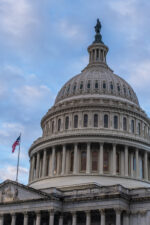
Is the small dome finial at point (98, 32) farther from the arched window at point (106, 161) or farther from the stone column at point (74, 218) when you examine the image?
the stone column at point (74, 218)

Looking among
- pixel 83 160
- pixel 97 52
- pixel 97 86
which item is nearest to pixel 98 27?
pixel 97 52

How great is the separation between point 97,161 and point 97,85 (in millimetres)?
19404

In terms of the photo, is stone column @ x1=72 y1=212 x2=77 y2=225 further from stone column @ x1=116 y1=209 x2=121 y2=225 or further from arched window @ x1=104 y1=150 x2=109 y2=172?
arched window @ x1=104 y1=150 x2=109 y2=172

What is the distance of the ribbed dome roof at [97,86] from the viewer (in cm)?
8950

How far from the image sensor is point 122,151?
80.8 m

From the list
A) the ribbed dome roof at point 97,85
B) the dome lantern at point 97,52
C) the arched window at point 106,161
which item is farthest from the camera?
the dome lantern at point 97,52

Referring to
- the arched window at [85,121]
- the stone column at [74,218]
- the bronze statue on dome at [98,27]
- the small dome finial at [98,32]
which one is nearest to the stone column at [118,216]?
the stone column at [74,218]

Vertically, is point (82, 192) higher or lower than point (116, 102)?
lower

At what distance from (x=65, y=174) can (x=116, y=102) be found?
1954 cm

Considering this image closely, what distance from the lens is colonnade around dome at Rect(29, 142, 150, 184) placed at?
256 ft

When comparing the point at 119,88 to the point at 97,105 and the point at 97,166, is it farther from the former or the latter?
the point at 97,166

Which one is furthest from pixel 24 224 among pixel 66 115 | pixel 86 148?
pixel 66 115

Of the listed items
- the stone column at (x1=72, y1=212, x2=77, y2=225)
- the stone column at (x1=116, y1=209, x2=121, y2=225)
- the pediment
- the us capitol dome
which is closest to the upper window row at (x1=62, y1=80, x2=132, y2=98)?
the us capitol dome

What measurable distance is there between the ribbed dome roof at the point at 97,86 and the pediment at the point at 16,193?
93.5 feet
